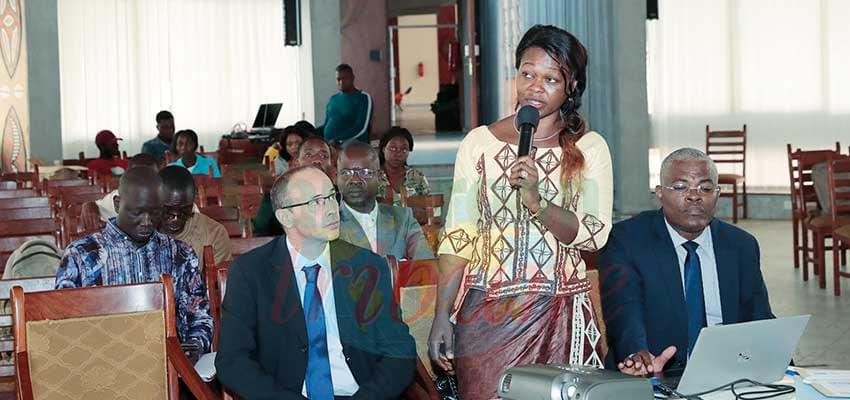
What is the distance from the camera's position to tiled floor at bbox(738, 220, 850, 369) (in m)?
6.20

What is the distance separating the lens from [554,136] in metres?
2.78

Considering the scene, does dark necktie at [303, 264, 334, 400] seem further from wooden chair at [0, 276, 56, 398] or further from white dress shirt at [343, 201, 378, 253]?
white dress shirt at [343, 201, 378, 253]

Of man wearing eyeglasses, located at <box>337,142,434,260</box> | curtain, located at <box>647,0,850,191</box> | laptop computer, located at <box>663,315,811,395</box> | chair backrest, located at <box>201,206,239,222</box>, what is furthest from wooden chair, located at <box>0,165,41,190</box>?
laptop computer, located at <box>663,315,811,395</box>

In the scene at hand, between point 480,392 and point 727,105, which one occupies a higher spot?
point 727,105

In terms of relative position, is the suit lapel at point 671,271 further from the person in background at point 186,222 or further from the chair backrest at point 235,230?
the chair backrest at point 235,230

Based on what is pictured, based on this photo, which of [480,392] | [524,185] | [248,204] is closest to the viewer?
[524,185]

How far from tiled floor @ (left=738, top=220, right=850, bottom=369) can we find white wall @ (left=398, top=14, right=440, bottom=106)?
1495 centimetres

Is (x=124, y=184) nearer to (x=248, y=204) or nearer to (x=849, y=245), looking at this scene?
(x=248, y=204)

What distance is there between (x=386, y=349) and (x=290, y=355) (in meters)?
0.26

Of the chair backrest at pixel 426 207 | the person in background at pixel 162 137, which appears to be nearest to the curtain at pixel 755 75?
the person in background at pixel 162 137

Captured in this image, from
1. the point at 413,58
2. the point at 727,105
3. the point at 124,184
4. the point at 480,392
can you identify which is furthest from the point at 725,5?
the point at 413,58

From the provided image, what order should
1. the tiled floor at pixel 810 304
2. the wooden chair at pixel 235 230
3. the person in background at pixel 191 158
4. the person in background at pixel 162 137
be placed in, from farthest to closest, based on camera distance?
the person in background at pixel 162 137 → the person in background at pixel 191 158 → the tiled floor at pixel 810 304 → the wooden chair at pixel 235 230

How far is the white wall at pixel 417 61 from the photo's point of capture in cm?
2544

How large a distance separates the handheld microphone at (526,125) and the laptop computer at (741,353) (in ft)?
1.72
